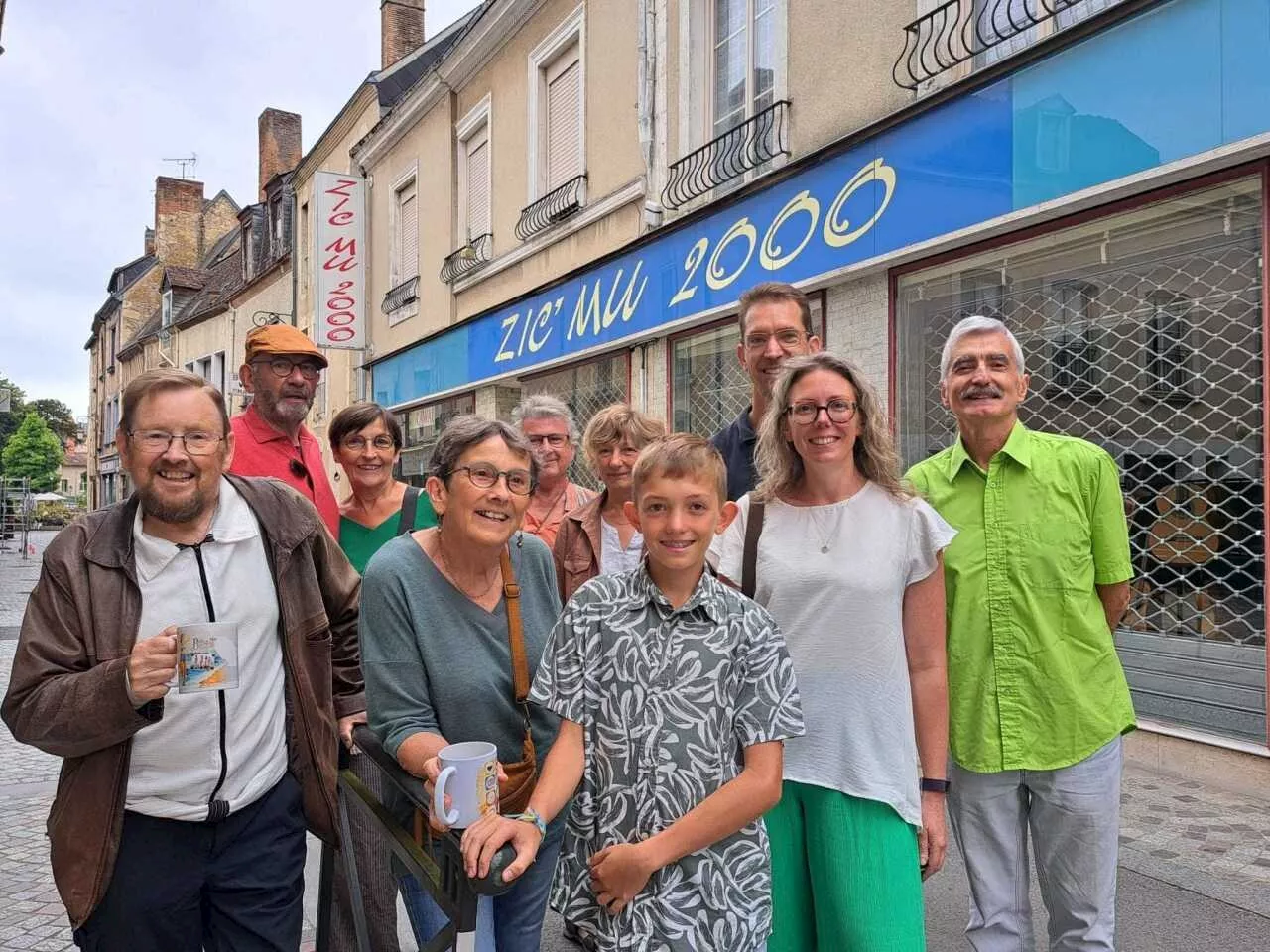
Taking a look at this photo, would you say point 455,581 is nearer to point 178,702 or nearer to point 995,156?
point 178,702

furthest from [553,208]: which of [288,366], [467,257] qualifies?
[288,366]

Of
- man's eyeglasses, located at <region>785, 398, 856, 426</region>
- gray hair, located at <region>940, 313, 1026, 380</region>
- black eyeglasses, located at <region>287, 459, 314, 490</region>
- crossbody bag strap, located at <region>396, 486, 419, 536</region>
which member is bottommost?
crossbody bag strap, located at <region>396, 486, 419, 536</region>

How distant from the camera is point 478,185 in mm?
13156

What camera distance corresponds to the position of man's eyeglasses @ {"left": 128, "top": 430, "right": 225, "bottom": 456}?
6.98ft

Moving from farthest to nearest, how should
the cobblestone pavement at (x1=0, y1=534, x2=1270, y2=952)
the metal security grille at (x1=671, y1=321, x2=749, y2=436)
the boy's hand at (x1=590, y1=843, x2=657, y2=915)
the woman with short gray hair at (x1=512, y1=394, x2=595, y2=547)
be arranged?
the metal security grille at (x1=671, y1=321, x2=749, y2=436), the woman with short gray hair at (x1=512, y1=394, x2=595, y2=547), the cobblestone pavement at (x1=0, y1=534, x2=1270, y2=952), the boy's hand at (x1=590, y1=843, x2=657, y2=915)

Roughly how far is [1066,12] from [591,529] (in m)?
4.41

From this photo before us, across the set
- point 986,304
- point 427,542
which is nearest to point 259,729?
point 427,542

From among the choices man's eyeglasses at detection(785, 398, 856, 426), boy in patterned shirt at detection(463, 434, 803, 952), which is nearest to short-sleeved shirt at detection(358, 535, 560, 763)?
boy in patterned shirt at detection(463, 434, 803, 952)

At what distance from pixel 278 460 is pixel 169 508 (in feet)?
5.19

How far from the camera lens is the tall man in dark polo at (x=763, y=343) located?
3.00 m

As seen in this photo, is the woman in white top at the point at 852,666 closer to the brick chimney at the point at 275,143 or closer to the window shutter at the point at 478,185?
the window shutter at the point at 478,185

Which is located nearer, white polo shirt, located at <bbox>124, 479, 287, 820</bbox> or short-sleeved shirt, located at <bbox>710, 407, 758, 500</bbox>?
white polo shirt, located at <bbox>124, 479, 287, 820</bbox>

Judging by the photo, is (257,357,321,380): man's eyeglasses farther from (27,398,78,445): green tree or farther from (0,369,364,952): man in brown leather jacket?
(27,398,78,445): green tree

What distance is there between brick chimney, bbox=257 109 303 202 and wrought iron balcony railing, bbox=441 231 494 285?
14843mm
